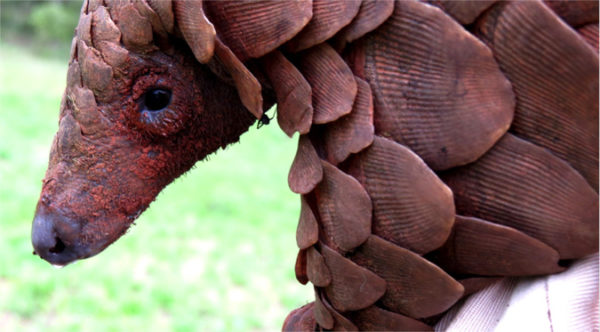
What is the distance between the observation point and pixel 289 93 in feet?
1.87

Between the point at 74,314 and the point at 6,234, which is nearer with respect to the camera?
the point at 74,314

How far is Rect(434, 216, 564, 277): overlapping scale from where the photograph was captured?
523 millimetres

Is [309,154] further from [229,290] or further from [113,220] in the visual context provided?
[229,290]

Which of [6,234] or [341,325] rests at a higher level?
[341,325]

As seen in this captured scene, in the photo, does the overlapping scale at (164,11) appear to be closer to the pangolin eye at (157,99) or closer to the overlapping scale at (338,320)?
the pangolin eye at (157,99)

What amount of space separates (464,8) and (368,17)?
0.28ft

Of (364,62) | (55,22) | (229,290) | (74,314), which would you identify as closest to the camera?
(364,62)

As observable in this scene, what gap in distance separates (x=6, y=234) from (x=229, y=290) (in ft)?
3.38

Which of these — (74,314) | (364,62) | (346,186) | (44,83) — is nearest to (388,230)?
(346,186)

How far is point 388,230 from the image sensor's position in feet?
1.79

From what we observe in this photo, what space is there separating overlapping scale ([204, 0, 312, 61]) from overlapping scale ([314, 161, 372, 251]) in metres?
0.13

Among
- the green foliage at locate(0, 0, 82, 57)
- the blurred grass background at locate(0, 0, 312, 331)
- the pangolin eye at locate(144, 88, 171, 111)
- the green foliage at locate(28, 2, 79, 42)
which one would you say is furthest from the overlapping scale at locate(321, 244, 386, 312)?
the green foliage at locate(0, 0, 82, 57)

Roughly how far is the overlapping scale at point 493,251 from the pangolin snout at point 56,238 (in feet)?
1.23

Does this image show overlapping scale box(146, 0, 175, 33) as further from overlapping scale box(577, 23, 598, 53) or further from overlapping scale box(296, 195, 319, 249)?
overlapping scale box(577, 23, 598, 53)
